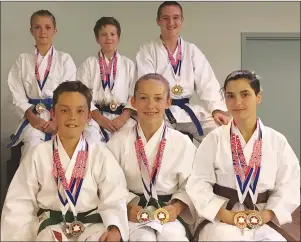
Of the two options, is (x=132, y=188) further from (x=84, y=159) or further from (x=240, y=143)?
(x=240, y=143)

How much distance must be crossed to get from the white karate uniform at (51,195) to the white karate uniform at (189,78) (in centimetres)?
83

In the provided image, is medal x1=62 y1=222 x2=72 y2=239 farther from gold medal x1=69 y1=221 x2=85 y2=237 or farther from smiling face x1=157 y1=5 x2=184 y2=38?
smiling face x1=157 y1=5 x2=184 y2=38

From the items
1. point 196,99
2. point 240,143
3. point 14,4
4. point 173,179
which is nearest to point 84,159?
point 173,179

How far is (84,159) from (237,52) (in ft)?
6.05

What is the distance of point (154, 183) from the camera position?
88.2 inches

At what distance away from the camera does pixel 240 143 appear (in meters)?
2.16

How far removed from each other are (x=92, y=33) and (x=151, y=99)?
1.11 m

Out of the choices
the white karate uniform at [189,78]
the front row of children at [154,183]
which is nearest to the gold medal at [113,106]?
the white karate uniform at [189,78]

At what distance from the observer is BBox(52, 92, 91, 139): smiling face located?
2.12m

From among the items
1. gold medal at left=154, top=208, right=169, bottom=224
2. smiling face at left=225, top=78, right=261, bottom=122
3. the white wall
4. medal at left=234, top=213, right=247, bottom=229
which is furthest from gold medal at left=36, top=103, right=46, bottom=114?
medal at left=234, top=213, right=247, bottom=229

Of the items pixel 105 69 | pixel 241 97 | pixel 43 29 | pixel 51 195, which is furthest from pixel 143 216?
pixel 43 29

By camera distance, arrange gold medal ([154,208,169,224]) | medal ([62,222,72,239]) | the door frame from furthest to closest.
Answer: the door frame
gold medal ([154,208,169,224])
medal ([62,222,72,239])

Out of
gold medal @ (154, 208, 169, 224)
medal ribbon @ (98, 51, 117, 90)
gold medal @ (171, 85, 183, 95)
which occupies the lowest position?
gold medal @ (154, 208, 169, 224)

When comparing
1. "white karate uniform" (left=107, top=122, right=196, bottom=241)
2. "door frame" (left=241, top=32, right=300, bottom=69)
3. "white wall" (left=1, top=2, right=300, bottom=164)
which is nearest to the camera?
"white karate uniform" (left=107, top=122, right=196, bottom=241)
